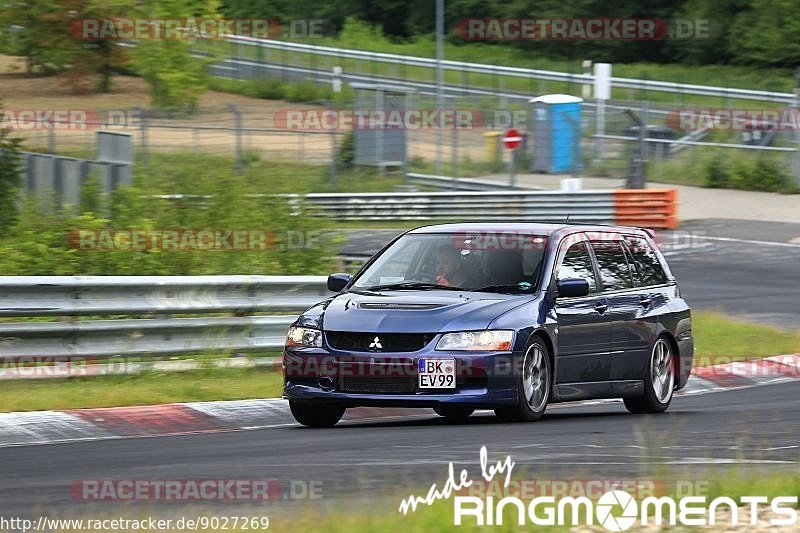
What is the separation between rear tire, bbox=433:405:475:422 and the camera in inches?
419

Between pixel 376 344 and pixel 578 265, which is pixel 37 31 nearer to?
pixel 578 265

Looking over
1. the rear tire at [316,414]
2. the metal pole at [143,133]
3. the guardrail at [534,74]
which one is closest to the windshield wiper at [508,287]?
the rear tire at [316,414]

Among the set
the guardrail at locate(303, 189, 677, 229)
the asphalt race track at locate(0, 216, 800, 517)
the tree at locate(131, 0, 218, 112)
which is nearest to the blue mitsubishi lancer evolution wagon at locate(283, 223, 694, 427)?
the asphalt race track at locate(0, 216, 800, 517)

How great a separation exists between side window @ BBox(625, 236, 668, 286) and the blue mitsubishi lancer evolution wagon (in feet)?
0.06

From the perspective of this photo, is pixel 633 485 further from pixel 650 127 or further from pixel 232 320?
pixel 650 127

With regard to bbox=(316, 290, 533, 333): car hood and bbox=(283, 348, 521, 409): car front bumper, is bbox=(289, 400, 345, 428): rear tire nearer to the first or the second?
bbox=(283, 348, 521, 409): car front bumper

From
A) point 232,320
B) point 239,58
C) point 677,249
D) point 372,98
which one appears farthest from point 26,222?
point 239,58

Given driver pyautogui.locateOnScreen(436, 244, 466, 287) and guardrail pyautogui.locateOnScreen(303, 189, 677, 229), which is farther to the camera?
guardrail pyautogui.locateOnScreen(303, 189, 677, 229)

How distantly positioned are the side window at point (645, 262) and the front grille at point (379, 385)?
298 centimetres

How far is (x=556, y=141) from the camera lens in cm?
3481

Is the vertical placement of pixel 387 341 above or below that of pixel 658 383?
above

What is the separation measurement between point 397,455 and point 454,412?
251 centimetres

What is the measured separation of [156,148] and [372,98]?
566cm

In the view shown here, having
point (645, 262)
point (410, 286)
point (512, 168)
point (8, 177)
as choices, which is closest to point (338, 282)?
point (410, 286)
